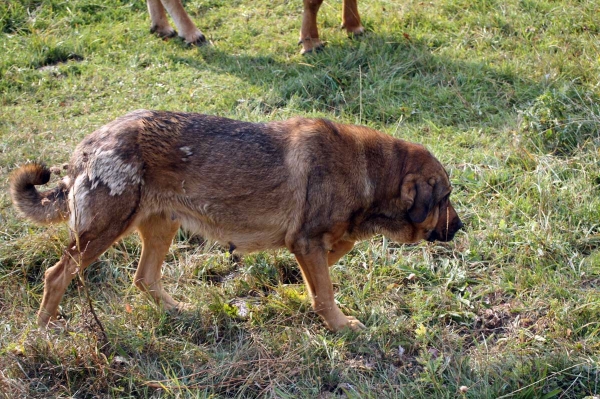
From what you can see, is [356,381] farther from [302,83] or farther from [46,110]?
[46,110]

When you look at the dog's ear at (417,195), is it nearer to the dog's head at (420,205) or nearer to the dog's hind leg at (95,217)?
the dog's head at (420,205)

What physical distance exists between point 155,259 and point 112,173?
97 cm

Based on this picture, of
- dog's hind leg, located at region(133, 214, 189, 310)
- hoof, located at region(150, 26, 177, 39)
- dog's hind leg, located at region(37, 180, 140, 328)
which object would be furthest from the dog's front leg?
hoof, located at region(150, 26, 177, 39)

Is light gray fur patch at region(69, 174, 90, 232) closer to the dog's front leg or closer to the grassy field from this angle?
the grassy field

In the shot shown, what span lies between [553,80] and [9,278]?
213 inches

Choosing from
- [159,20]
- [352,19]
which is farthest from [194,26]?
[352,19]

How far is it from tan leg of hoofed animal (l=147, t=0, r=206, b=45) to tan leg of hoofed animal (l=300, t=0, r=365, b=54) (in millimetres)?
1372

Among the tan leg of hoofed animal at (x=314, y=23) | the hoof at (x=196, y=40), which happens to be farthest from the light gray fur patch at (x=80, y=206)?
the hoof at (x=196, y=40)

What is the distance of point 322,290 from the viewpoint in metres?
4.89

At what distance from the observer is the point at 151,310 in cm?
496

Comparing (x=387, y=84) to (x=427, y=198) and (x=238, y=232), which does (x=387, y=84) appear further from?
(x=238, y=232)

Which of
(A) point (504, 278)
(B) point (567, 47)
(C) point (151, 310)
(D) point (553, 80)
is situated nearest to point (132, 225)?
(C) point (151, 310)

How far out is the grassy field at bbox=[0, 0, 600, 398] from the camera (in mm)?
4438

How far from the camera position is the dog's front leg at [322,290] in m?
4.87
